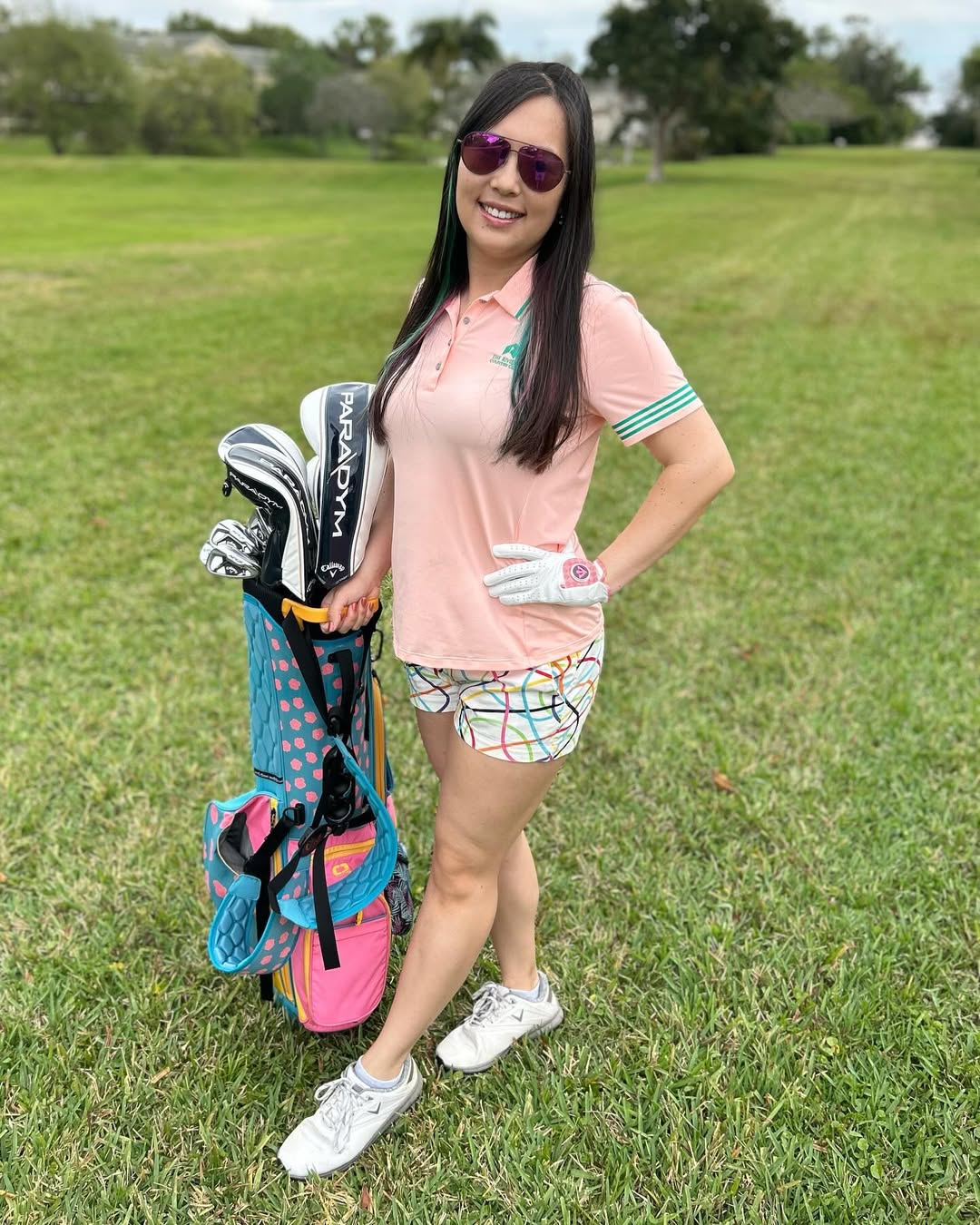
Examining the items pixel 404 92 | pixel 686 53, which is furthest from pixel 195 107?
pixel 686 53

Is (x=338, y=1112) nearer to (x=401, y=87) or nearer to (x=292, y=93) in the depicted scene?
(x=401, y=87)

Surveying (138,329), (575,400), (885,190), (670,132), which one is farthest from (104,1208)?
(670,132)

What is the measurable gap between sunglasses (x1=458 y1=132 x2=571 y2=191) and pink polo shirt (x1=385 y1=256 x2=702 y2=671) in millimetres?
137

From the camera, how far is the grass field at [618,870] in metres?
1.83

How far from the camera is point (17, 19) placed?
146 feet

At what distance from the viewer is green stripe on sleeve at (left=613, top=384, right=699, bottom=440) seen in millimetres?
1548

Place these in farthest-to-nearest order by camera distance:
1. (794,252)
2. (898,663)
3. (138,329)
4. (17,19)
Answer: (17,19), (794,252), (138,329), (898,663)

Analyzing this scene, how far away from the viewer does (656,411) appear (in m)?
1.55

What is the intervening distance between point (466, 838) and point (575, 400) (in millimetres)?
799

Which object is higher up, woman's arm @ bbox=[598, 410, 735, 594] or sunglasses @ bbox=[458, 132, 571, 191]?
sunglasses @ bbox=[458, 132, 571, 191]

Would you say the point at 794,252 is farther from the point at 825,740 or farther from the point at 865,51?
the point at 865,51

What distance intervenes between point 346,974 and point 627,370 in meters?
1.29

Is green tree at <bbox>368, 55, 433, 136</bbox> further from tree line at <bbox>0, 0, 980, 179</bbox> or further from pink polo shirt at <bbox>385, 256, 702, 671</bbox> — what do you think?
pink polo shirt at <bbox>385, 256, 702, 671</bbox>

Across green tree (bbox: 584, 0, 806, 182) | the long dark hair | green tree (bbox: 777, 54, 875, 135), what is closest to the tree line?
green tree (bbox: 584, 0, 806, 182)
